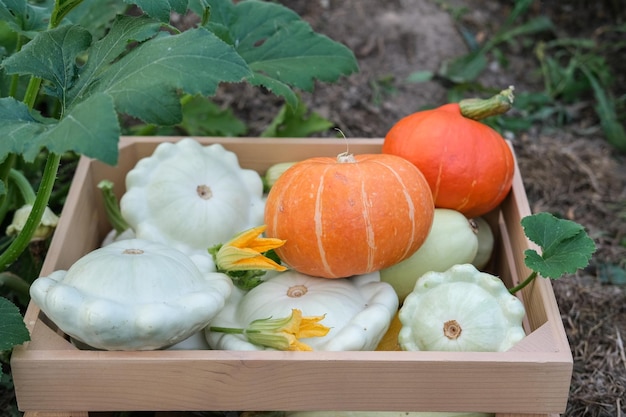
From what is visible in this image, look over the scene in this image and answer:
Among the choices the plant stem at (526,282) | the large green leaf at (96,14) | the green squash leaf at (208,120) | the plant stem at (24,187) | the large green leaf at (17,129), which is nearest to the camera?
the large green leaf at (17,129)

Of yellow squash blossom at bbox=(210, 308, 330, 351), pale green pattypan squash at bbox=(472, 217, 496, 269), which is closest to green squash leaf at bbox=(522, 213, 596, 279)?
pale green pattypan squash at bbox=(472, 217, 496, 269)

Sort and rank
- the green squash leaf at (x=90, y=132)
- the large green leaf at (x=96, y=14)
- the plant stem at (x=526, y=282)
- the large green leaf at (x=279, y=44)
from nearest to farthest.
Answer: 1. the green squash leaf at (x=90, y=132)
2. the plant stem at (x=526, y=282)
3. the large green leaf at (x=279, y=44)
4. the large green leaf at (x=96, y=14)

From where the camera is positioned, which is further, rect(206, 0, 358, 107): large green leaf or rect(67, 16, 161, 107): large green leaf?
rect(206, 0, 358, 107): large green leaf

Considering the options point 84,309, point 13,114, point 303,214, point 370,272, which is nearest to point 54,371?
point 84,309

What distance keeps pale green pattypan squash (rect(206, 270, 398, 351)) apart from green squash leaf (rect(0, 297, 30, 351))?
0.43 meters

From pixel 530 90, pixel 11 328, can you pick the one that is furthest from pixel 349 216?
pixel 530 90

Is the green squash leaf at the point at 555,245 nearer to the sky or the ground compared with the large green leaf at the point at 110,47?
nearer to the ground

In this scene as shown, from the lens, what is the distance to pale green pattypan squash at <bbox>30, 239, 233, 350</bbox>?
1642 millimetres

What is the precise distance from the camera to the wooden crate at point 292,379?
1.68 metres

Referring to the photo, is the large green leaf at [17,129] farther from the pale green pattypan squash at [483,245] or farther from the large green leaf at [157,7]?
the pale green pattypan squash at [483,245]

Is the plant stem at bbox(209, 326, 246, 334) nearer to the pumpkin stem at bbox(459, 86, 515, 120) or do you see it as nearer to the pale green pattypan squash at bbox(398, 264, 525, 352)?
the pale green pattypan squash at bbox(398, 264, 525, 352)

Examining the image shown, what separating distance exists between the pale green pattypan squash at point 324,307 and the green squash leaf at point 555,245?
0.37 meters

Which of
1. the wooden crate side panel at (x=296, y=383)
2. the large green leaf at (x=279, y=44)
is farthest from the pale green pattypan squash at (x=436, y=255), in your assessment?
the large green leaf at (x=279, y=44)

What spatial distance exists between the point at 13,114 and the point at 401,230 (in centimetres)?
93
